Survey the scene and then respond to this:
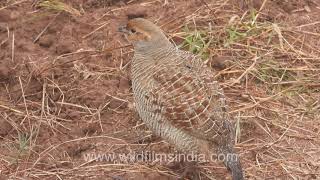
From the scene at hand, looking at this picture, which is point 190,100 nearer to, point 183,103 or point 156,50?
point 183,103

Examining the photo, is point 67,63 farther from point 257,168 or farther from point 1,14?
point 257,168

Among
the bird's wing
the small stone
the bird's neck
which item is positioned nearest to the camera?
the bird's wing

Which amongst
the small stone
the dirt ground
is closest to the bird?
the dirt ground

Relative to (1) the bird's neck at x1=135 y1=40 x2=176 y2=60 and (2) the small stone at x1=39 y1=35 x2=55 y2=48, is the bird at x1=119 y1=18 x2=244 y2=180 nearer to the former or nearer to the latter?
(1) the bird's neck at x1=135 y1=40 x2=176 y2=60

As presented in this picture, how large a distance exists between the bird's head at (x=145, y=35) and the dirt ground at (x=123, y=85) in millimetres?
795

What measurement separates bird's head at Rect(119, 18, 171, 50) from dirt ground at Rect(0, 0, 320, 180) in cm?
79

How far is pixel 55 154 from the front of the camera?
4.97m

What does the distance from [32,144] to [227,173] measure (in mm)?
1530

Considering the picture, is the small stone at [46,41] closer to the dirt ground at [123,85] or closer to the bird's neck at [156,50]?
the dirt ground at [123,85]

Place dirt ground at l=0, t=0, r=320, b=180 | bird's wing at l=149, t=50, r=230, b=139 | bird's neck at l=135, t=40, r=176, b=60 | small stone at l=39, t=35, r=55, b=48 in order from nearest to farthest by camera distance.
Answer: bird's wing at l=149, t=50, r=230, b=139
bird's neck at l=135, t=40, r=176, b=60
dirt ground at l=0, t=0, r=320, b=180
small stone at l=39, t=35, r=55, b=48

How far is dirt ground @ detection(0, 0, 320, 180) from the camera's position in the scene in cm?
491

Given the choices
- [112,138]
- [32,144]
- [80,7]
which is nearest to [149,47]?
[112,138]

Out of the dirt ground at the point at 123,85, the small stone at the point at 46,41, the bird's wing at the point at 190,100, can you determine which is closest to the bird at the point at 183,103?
the bird's wing at the point at 190,100

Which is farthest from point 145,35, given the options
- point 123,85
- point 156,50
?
point 123,85
